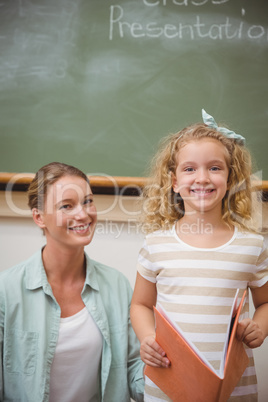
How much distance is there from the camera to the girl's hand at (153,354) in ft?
2.76

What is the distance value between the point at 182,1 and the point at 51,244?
983 millimetres

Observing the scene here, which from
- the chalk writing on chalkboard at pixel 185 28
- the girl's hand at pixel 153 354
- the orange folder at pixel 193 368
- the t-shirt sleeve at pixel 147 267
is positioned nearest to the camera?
the orange folder at pixel 193 368

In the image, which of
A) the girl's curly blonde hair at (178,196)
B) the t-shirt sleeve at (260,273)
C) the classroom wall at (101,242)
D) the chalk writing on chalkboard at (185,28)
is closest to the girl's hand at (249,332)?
the t-shirt sleeve at (260,273)

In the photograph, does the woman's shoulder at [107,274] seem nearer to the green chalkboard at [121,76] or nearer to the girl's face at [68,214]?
the girl's face at [68,214]

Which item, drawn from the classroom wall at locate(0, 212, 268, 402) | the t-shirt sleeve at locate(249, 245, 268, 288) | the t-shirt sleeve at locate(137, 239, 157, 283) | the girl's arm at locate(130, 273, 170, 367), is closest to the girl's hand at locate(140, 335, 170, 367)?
the girl's arm at locate(130, 273, 170, 367)

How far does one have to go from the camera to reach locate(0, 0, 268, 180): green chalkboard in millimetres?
1400

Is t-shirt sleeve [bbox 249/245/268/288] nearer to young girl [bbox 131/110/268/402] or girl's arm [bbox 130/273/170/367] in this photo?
young girl [bbox 131/110/268/402]

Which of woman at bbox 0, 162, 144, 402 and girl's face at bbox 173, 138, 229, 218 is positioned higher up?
girl's face at bbox 173, 138, 229, 218

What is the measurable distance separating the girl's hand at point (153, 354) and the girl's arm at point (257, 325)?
0.55 feet

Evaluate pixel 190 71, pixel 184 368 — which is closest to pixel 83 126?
pixel 190 71

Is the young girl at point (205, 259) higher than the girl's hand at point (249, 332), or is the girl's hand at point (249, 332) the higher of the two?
the young girl at point (205, 259)

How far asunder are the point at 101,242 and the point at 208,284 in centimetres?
66

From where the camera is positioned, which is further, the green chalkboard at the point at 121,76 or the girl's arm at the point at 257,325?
the green chalkboard at the point at 121,76

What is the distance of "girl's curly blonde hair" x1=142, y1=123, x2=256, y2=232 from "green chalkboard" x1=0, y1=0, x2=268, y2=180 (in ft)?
1.16
